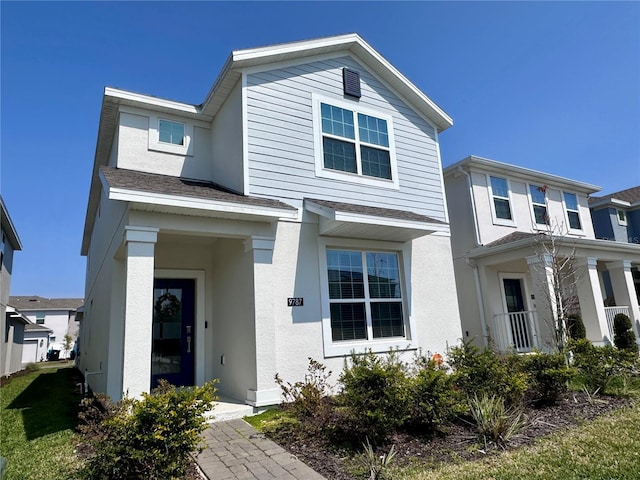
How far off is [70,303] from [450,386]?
51611 millimetres

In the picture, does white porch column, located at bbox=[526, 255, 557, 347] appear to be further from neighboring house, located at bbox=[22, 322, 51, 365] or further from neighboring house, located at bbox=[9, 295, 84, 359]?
neighboring house, located at bbox=[9, 295, 84, 359]

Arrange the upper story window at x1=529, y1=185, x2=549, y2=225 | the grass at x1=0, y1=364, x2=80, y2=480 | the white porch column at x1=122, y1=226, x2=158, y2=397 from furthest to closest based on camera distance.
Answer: the upper story window at x1=529, y1=185, x2=549, y2=225 < the white porch column at x1=122, y1=226, x2=158, y2=397 < the grass at x1=0, y1=364, x2=80, y2=480

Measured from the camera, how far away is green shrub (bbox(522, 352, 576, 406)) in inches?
252

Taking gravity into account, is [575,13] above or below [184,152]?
above

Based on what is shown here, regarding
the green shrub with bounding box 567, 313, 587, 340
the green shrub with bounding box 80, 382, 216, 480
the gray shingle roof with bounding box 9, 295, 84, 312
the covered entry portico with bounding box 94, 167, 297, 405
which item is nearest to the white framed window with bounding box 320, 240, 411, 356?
the covered entry portico with bounding box 94, 167, 297, 405

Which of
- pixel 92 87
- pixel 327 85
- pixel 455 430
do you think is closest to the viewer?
pixel 455 430

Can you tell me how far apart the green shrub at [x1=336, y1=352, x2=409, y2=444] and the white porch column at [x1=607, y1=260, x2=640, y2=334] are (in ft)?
41.7

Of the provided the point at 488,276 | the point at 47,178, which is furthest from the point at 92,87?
the point at 488,276

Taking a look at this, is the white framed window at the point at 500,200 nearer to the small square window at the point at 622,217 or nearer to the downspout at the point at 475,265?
the downspout at the point at 475,265

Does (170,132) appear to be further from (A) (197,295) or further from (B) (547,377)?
(B) (547,377)

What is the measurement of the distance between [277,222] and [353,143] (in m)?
3.06

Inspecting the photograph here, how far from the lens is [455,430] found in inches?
212

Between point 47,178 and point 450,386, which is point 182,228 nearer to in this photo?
point 450,386

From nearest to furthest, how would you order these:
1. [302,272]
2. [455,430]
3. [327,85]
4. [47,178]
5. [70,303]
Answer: [455,430]
[302,272]
[327,85]
[47,178]
[70,303]
